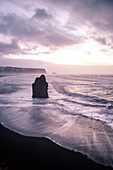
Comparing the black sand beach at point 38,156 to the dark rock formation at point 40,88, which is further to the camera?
the dark rock formation at point 40,88

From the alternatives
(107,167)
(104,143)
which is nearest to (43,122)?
(104,143)

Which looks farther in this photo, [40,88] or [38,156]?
[40,88]

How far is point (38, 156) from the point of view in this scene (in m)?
3.79

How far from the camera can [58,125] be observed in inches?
249

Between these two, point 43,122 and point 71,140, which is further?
point 43,122

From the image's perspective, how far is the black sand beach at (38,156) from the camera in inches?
134

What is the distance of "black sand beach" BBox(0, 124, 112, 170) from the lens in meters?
3.41

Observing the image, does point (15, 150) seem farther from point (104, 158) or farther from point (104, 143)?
point (104, 143)

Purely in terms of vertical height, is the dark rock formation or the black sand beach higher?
the dark rock formation

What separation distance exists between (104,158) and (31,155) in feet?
7.53

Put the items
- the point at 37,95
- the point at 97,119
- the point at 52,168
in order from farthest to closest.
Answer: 1. the point at 37,95
2. the point at 97,119
3. the point at 52,168

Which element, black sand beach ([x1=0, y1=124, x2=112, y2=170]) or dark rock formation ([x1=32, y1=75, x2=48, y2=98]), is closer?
→ black sand beach ([x1=0, y1=124, x2=112, y2=170])

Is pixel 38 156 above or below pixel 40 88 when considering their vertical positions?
below

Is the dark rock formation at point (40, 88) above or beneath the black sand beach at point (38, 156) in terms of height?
above
